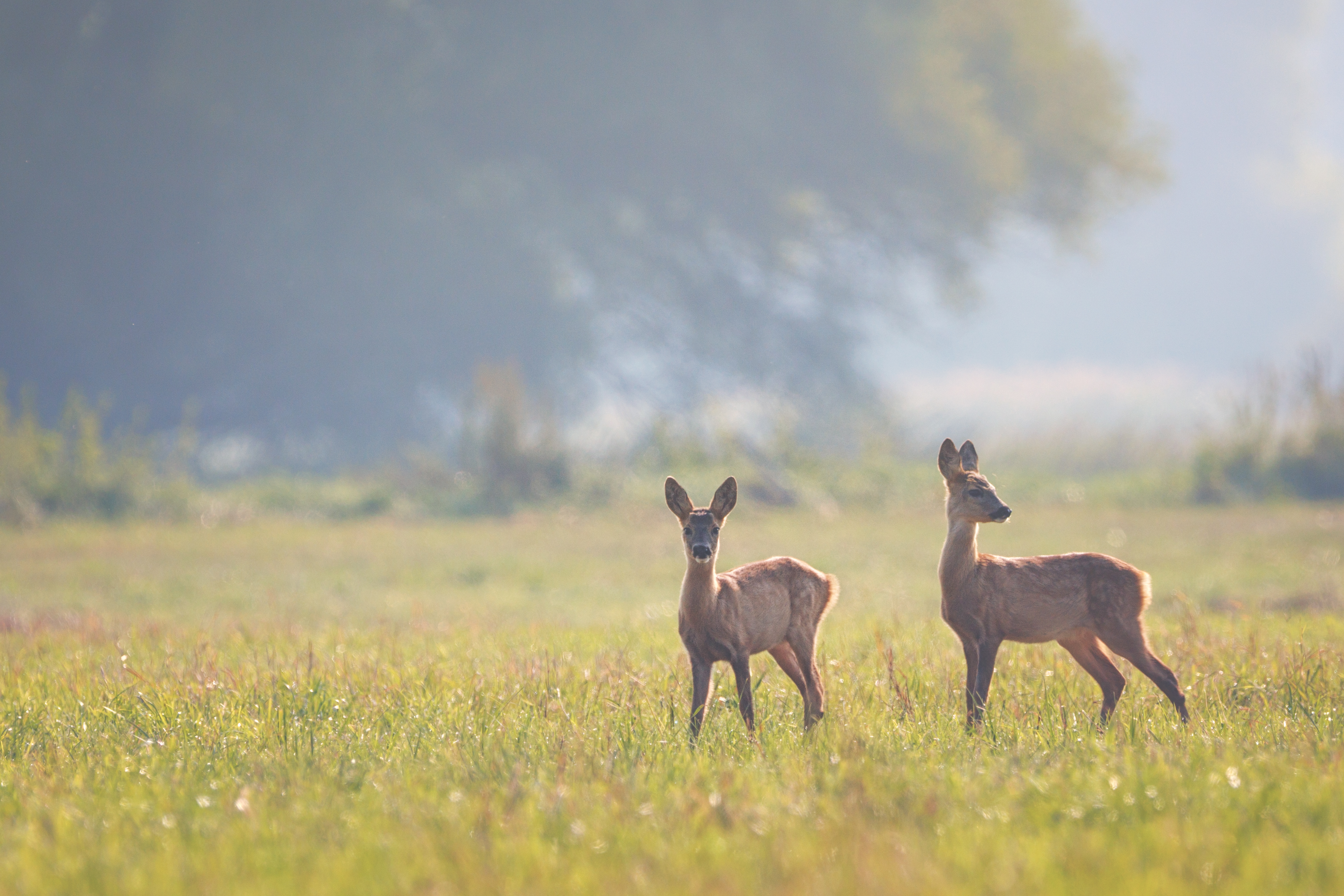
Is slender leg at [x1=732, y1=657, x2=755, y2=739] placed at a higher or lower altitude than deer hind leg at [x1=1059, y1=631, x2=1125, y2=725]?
lower

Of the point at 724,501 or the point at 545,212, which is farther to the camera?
the point at 545,212

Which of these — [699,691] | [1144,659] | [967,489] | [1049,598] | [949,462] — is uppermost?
[949,462]

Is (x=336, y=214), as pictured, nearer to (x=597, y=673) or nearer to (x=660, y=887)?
(x=597, y=673)

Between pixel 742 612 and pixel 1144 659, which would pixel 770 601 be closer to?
pixel 742 612

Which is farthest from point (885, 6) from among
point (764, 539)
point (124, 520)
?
point (124, 520)

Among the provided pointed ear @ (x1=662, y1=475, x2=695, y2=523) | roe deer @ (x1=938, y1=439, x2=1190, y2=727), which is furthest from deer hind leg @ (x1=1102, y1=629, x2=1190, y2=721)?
pointed ear @ (x1=662, y1=475, x2=695, y2=523)

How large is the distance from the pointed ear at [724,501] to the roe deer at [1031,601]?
3.15 feet

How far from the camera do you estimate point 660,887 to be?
3268 millimetres

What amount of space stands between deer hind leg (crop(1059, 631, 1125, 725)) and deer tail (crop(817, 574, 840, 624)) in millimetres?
1045

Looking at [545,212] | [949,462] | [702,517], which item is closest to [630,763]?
[702,517]

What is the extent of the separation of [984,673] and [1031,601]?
39cm

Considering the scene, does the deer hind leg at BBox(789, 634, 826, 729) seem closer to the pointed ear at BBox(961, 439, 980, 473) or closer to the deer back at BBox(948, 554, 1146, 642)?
the deer back at BBox(948, 554, 1146, 642)

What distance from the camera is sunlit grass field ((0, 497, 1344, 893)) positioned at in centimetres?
342

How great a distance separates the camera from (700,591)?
17.5 ft
